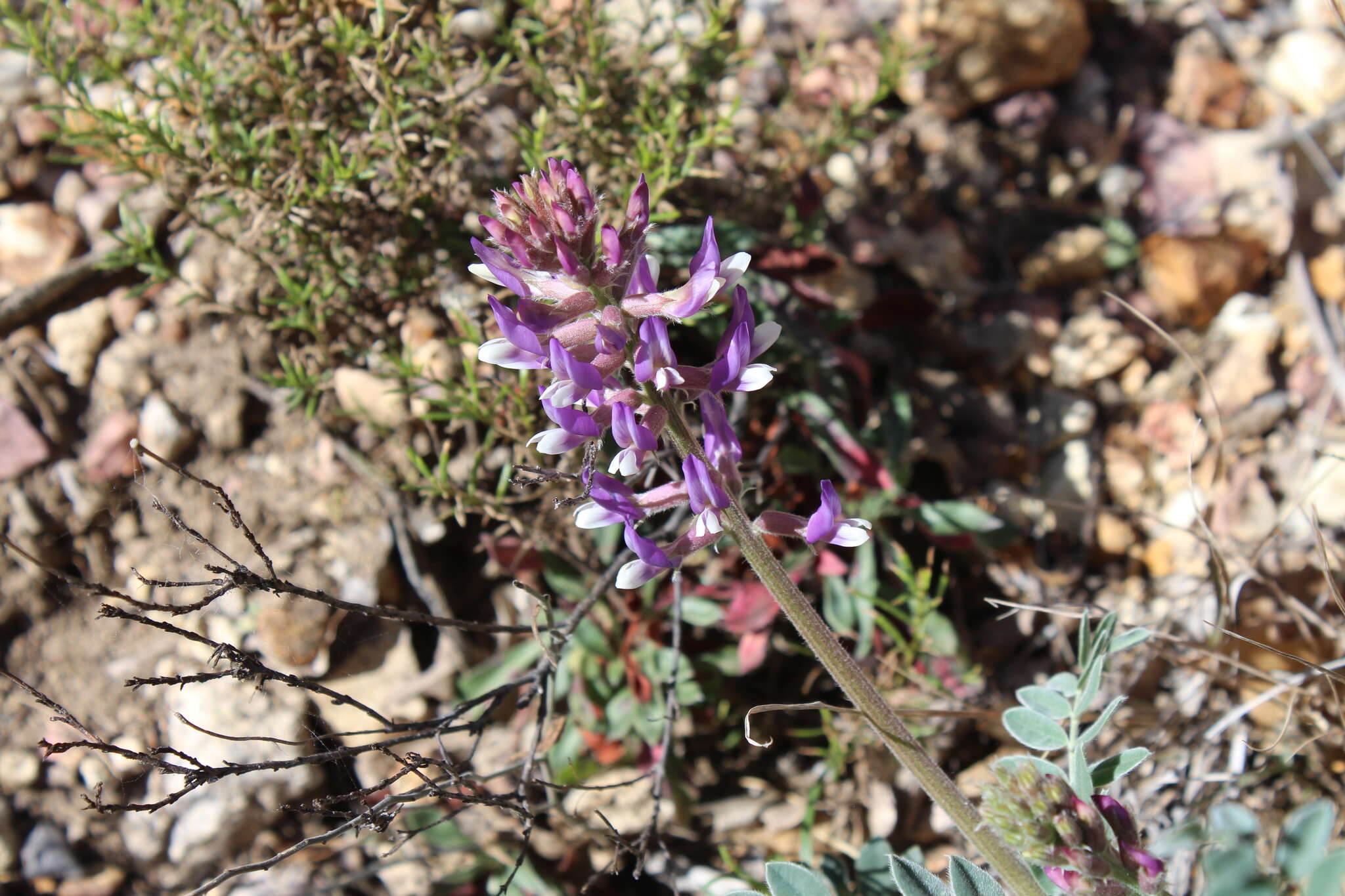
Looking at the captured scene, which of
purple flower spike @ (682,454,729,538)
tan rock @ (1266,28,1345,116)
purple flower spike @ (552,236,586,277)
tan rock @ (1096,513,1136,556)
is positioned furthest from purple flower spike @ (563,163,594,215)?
tan rock @ (1266,28,1345,116)

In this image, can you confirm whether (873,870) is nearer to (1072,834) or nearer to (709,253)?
(1072,834)

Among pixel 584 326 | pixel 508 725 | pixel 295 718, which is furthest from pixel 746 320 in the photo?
pixel 295 718

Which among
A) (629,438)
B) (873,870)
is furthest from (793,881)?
(629,438)

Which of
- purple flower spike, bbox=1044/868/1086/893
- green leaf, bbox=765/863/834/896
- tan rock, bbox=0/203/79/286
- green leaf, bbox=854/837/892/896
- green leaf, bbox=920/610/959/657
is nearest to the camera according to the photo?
purple flower spike, bbox=1044/868/1086/893

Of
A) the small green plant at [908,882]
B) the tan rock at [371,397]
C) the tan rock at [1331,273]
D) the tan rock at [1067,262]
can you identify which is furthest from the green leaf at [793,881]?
the tan rock at [1331,273]

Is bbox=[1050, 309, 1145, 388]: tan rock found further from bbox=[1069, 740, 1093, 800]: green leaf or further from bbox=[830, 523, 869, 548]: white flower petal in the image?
bbox=[830, 523, 869, 548]: white flower petal

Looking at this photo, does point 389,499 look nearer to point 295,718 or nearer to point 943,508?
point 295,718

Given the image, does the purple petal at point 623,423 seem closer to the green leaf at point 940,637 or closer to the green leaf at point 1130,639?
the green leaf at point 1130,639
